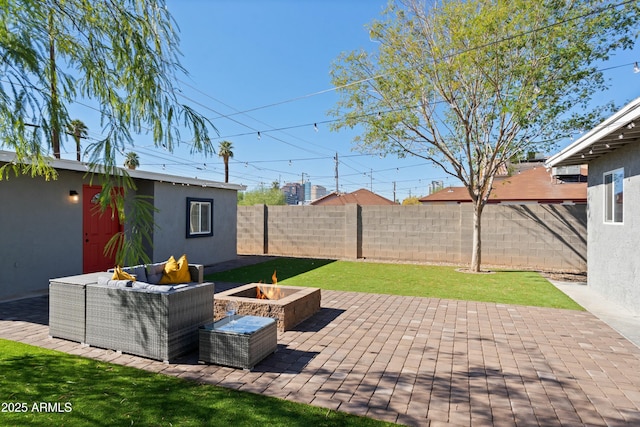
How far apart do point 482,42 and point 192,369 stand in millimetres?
9139

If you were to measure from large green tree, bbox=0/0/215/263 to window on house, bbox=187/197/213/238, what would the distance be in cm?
766

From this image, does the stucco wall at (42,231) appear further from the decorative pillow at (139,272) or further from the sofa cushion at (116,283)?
the sofa cushion at (116,283)

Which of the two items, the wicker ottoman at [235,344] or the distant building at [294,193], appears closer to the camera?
the wicker ottoman at [235,344]

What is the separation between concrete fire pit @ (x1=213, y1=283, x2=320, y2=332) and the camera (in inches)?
194

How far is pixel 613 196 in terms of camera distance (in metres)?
6.92

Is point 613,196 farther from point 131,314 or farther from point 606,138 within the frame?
point 131,314

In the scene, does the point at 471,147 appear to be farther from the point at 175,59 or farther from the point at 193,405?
the point at 193,405

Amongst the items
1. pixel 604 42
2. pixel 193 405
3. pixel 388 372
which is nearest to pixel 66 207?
pixel 193 405

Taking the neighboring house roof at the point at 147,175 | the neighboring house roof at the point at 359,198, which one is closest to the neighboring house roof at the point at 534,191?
the neighboring house roof at the point at 147,175

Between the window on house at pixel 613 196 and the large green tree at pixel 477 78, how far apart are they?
2276 millimetres

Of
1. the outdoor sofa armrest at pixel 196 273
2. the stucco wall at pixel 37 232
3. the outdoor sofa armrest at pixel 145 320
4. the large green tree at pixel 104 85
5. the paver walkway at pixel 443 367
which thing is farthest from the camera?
the stucco wall at pixel 37 232

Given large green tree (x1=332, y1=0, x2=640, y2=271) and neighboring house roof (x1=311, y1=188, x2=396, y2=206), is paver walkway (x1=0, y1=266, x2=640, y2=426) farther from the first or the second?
neighboring house roof (x1=311, y1=188, x2=396, y2=206)

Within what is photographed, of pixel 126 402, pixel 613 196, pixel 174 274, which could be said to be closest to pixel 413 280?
pixel 613 196

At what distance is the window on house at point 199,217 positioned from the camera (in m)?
11.0
